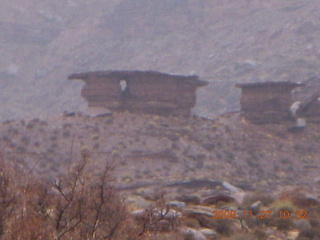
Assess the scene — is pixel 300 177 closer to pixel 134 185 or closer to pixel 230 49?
pixel 134 185

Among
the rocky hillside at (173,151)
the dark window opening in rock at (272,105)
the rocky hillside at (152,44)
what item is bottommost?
the rocky hillside at (173,151)

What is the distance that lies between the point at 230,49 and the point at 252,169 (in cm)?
4657

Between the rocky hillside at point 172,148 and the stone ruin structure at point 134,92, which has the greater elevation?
the stone ruin structure at point 134,92

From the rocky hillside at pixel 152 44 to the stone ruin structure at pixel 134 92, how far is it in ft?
84.9

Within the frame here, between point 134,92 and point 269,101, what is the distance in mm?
10603

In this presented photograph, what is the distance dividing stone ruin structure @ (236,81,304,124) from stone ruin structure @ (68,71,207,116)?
551 cm

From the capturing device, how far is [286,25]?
249 feet

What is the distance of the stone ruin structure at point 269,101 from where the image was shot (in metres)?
38.3

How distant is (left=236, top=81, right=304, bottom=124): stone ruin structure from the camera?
126ft

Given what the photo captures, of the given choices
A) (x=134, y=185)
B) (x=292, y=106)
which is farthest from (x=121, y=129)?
(x=292, y=106)

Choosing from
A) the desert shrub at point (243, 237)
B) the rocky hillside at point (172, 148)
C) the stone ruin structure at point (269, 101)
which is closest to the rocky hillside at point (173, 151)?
the rocky hillside at point (172, 148)
